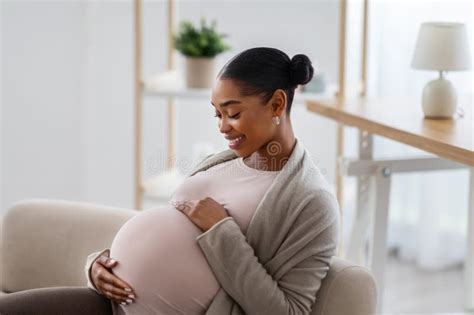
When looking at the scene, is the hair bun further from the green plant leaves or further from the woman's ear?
the green plant leaves

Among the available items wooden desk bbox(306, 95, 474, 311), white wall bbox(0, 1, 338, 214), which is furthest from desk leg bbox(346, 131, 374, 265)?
white wall bbox(0, 1, 338, 214)

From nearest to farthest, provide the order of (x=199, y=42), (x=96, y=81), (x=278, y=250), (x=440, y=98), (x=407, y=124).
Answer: (x=278, y=250) → (x=407, y=124) → (x=440, y=98) → (x=199, y=42) → (x=96, y=81)

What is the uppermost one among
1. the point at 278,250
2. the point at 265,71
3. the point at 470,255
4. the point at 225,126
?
the point at 265,71

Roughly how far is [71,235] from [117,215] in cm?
12

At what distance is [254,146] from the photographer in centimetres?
168

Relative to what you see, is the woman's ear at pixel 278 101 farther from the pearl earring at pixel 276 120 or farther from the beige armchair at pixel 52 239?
the beige armchair at pixel 52 239

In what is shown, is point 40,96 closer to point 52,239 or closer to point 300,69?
point 52,239

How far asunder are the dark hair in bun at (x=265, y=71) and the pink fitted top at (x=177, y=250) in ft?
0.54

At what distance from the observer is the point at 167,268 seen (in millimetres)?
1660

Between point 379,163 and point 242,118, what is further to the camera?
point 379,163

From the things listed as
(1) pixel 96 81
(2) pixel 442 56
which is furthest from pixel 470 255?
(1) pixel 96 81

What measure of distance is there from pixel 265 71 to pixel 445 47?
2.48ft

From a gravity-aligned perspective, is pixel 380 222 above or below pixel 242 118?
below

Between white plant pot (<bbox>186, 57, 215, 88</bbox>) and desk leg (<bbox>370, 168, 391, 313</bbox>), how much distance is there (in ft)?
2.90
